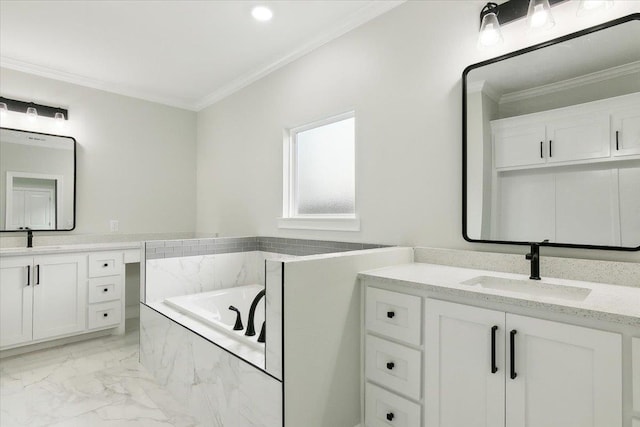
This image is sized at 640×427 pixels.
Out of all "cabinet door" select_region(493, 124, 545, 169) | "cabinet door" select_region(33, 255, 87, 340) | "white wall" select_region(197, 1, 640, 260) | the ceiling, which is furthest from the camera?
"cabinet door" select_region(33, 255, 87, 340)

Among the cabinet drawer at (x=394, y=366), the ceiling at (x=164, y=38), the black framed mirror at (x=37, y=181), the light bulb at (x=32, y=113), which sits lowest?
the cabinet drawer at (x=394, y=366)

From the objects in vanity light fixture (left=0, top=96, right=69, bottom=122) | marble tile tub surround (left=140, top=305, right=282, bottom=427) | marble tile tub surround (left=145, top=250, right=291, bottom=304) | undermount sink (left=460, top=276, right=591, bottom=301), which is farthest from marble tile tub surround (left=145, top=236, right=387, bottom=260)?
vanity light fixture (left=0, top=96, right=69, bottom=122)

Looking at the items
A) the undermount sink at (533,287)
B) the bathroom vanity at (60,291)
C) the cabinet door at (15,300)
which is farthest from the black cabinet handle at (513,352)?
the cabinet door at (15,300)

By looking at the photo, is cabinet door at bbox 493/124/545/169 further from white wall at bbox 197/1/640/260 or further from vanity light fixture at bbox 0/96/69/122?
vanity light fixture at bbox 0/96/69/122

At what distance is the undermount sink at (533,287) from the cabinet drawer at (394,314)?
9.7 inches

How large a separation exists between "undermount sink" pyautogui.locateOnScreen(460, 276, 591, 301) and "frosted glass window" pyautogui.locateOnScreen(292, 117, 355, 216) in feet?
3.80

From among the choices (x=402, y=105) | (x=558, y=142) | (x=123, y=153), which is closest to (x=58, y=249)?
(x=123, y=153)

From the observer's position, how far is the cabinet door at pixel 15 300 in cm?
271

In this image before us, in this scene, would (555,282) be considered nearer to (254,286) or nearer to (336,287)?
(336,287)

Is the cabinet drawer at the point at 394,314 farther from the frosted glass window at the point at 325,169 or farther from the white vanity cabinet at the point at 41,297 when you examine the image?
the white vanity cabinet at the point at 41,297

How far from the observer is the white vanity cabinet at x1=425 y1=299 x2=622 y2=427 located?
105 cm

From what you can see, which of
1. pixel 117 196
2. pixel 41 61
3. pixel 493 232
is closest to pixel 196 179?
pixel 117 196

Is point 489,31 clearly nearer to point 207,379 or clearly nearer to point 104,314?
point 207,379

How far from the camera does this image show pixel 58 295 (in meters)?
2.96
